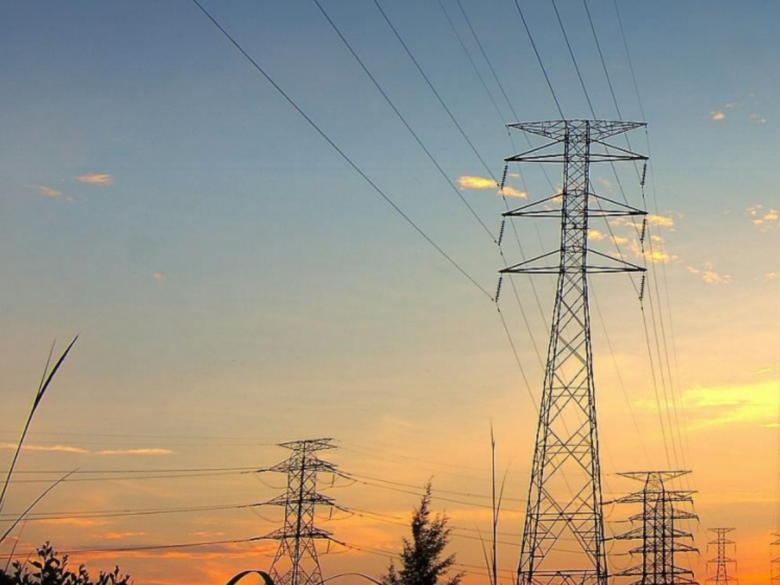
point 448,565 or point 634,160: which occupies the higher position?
point 634,160

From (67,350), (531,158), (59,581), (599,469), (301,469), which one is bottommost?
(59,581)

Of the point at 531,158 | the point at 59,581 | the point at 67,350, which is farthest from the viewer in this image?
the point at 531,158

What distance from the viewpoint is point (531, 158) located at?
5700cm

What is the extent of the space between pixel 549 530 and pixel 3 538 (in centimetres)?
4319

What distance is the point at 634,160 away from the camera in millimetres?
57656

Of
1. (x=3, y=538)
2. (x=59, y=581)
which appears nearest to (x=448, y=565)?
→ (x=59, y=581)

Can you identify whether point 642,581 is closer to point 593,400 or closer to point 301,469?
point 301,469

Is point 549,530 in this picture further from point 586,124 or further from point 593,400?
point 586,124

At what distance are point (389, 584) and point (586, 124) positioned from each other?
27.2 metres

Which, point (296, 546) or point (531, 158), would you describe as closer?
point (531, 158)

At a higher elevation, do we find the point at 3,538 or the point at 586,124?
the point at 586,124

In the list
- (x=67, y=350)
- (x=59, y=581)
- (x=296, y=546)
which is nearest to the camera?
(x=67, y=350)

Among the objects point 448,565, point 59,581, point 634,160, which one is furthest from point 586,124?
point 59,581

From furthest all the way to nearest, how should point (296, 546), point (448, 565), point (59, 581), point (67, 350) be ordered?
point (296, 546) < point (448, 565) < point (59, 581) < point (67, 350)
